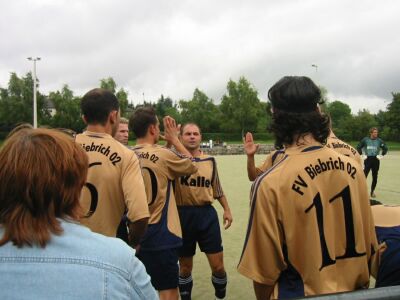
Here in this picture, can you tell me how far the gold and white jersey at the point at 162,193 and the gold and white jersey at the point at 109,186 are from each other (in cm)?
78

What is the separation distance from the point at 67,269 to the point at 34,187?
29 centimetres

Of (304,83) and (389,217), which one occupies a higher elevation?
(304,83)

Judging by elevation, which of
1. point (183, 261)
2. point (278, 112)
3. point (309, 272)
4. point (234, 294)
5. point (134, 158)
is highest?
point (278, 112)

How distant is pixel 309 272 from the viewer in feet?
6.81

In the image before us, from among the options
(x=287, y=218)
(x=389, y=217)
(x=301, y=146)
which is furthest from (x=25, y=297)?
(x=389, y=217)

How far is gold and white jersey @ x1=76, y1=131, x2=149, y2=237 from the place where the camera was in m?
2.98

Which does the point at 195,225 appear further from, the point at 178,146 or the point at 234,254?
the point at 234,254

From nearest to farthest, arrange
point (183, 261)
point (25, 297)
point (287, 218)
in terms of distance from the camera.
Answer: point (25, 297), point (287, 218), point (183, 261)

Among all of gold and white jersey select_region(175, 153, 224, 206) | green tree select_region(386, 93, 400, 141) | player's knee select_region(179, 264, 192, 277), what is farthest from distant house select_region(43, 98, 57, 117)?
player's knee select_region(179, 264, 192, 277)

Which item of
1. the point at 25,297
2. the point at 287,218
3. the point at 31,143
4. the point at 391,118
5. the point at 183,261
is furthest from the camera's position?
the point at 391,118

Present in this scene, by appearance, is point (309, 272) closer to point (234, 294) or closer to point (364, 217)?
point (364, 217)

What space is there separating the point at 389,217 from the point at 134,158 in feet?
5.86

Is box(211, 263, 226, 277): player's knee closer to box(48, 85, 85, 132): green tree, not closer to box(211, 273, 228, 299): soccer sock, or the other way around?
box(211, 273, 228, 299): soccer sock

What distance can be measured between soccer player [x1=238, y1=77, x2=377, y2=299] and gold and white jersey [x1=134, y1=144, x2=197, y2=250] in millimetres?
1780
